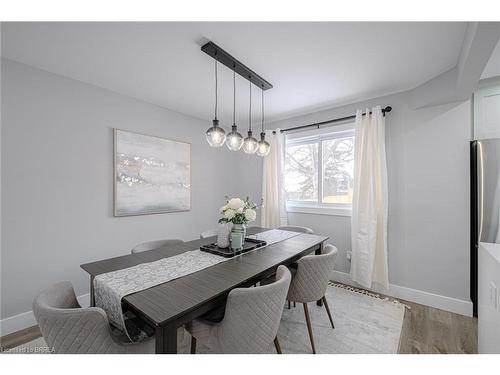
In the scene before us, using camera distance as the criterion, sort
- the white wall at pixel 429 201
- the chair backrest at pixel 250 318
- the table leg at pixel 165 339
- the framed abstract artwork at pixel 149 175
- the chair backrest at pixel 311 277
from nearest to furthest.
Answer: the table leg at pixel 165 339 < the chair backrest at pixel 250 318 < the chair backrest at pixel 311 277 < the white wall at pixel 429 201 < the framed abstract artwork at pixel 149 175

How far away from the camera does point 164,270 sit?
1.38m

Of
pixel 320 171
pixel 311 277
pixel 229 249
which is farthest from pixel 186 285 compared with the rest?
pixel 320 171

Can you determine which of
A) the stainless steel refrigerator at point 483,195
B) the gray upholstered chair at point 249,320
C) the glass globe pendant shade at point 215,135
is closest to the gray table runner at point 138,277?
the gray upholstered chair at point 249,320

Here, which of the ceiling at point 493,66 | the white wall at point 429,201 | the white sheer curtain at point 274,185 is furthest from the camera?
the white sheer curtain at point 274,185

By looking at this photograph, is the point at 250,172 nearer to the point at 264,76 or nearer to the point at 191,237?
the point at 191,237

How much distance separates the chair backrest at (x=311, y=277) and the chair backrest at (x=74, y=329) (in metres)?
1.22

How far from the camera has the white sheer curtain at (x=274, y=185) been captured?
10.8ft

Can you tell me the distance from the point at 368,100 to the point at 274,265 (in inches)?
95.4

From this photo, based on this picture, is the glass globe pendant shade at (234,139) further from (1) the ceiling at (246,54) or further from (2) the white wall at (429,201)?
(2) the white wall at (429,201)

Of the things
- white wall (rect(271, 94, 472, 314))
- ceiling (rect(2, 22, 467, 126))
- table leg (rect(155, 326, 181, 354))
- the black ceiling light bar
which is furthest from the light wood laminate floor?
the black ceiling light bar

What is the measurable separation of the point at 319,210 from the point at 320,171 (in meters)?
0.58

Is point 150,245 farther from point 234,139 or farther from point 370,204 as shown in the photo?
point 370,204

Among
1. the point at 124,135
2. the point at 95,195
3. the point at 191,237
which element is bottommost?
the point at 191,237

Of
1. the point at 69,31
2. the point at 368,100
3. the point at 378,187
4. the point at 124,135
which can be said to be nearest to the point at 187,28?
the point at 69,31
